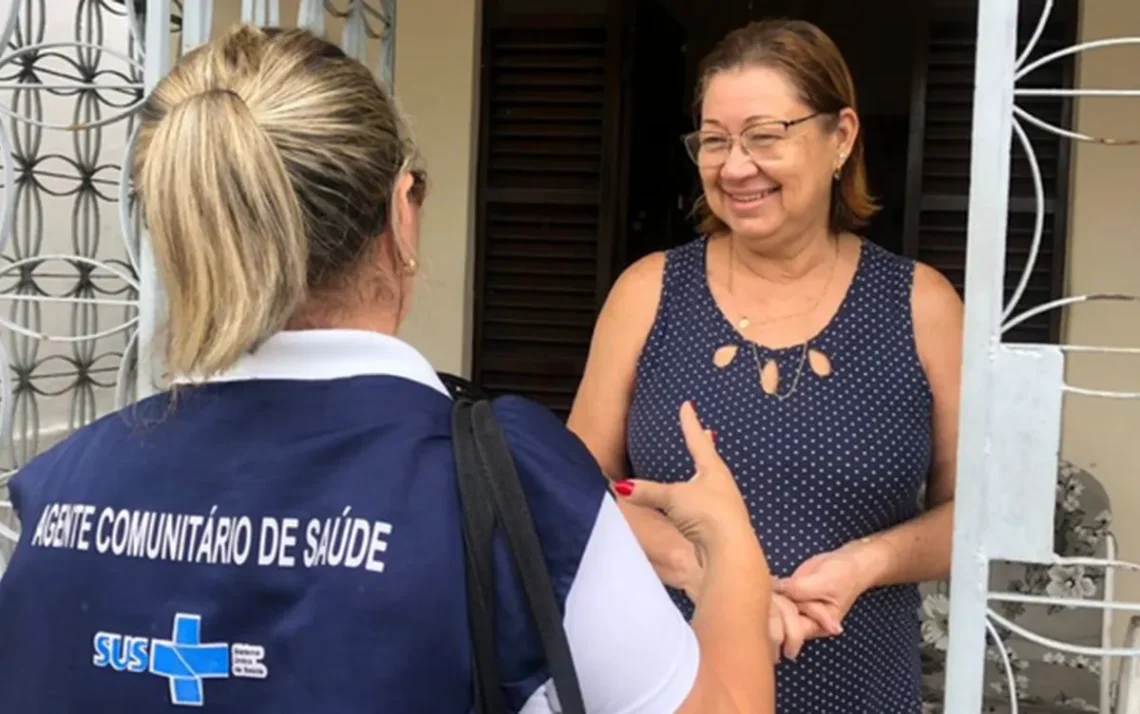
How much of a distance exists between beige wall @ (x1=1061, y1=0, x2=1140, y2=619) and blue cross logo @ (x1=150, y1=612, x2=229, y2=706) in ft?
7.79

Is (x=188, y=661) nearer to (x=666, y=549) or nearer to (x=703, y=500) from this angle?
(x=703, y=500)

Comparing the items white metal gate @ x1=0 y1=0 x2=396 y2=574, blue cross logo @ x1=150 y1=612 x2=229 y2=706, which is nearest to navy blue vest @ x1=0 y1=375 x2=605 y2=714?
blue cross logo @ x1=150 y1=612 x2=229 y2=706

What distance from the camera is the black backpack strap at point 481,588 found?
0.78 m

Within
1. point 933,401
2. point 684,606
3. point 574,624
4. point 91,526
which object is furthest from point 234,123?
point 933,401

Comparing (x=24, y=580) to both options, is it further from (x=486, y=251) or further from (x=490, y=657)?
(x=486, y=251)

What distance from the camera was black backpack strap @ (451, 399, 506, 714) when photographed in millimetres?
783

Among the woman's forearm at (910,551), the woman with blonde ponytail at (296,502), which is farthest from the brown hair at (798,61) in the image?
the woman with blonde ponytail at (296,502)

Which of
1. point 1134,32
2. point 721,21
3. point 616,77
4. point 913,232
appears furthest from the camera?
point 721,21

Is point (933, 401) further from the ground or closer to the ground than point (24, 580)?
further from the ground

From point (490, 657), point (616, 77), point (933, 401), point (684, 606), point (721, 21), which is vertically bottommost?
point (684, 606)

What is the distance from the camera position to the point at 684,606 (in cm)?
143

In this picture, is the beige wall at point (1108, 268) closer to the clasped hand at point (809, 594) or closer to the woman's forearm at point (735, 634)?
the clasped hand at point (809, 594)

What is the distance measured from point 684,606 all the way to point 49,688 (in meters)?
0.77

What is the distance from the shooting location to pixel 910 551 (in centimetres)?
141
